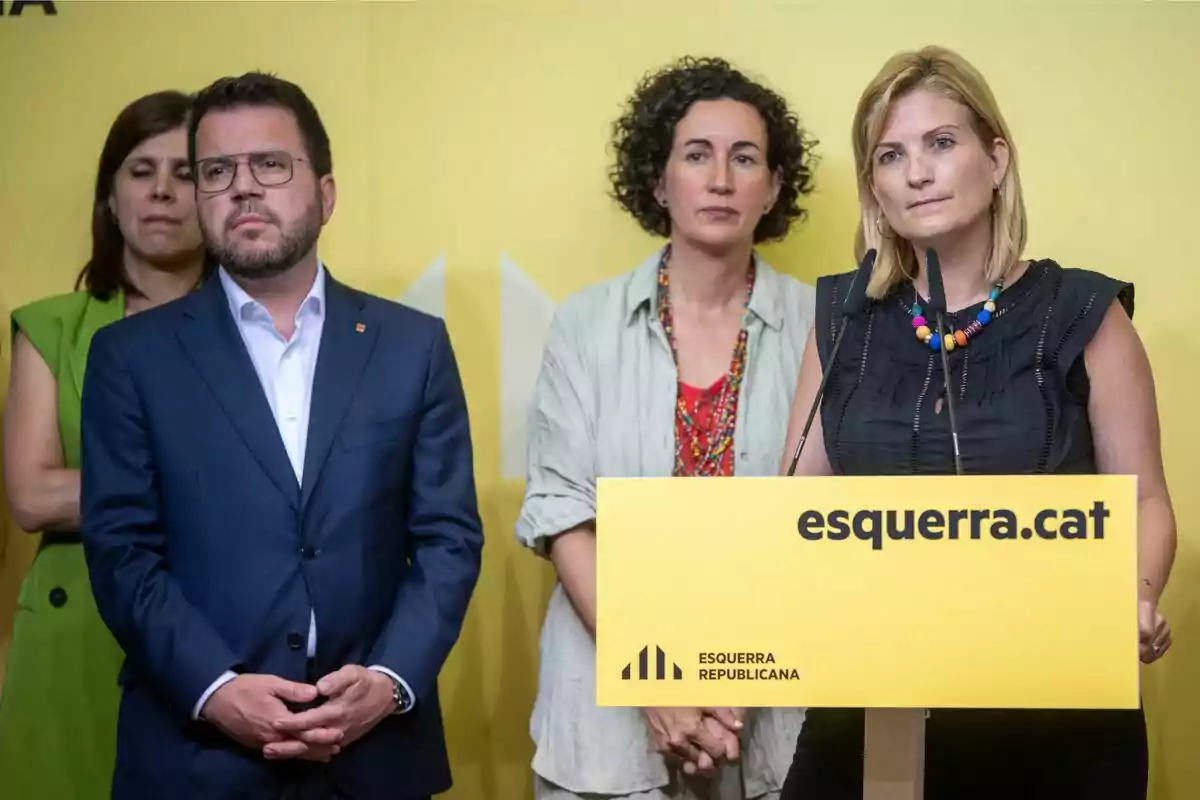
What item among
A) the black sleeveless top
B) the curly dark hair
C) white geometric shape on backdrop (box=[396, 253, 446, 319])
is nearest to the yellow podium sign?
the black sleeveless top

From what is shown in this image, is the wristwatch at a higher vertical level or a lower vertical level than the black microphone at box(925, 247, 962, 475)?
lower

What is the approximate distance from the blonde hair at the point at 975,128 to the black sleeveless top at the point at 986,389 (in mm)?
60

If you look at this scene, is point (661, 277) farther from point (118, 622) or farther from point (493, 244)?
point (118, 622)

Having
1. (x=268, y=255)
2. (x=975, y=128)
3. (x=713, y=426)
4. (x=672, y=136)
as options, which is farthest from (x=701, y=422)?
(x=268, y=255)

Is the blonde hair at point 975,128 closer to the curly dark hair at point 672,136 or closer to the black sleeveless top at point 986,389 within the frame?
the black sleeveless top at point 986,389

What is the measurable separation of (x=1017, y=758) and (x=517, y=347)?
1.65 meters

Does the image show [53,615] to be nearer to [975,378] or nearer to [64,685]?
[64,685]

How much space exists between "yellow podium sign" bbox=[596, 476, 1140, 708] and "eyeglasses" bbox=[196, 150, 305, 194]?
1.27 m

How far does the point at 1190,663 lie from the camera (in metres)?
3.04

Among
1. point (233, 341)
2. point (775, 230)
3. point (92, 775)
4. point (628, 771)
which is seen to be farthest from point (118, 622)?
point (775, 230)

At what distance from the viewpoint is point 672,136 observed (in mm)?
2795

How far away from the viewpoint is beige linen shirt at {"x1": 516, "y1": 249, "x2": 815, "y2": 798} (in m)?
2.53

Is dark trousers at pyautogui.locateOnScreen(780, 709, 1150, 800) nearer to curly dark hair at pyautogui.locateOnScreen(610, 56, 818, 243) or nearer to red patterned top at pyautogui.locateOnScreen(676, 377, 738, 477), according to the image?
red patterned top at pyautogui.locateOnScreen(676, 377, 738, 477)

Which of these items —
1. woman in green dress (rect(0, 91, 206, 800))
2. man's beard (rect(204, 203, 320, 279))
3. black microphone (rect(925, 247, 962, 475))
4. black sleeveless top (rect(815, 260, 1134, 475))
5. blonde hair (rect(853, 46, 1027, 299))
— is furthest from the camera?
woman in green dress (rect(0, 91, 206, 800))
